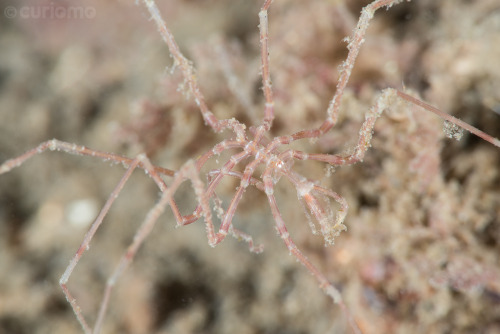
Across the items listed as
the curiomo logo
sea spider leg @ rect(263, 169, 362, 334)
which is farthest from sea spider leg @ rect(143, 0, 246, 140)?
the curiomo logo

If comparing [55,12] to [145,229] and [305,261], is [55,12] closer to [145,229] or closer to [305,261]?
[145,229]

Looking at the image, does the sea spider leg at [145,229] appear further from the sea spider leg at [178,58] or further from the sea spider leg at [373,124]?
the sea spider leg at [373,124]

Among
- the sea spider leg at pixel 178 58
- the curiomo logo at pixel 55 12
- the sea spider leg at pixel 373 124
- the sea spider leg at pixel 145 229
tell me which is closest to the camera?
the sea spider leg at pixel 145 229

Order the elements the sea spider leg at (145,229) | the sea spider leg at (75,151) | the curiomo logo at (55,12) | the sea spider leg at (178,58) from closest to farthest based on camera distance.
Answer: the sea spider leg at (145,229)
the sea spider leg at (75,151)
the sea spider leg at (178,58)
the curiomo logo at (55,12)

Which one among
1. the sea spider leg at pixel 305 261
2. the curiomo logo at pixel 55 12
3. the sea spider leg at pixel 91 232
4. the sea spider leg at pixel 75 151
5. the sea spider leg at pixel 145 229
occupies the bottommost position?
the sea spider leg at pixel 305 261

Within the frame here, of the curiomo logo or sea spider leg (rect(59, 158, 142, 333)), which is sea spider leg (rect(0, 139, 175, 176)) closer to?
sea spider leg (rect(59, 158, 142, 333))

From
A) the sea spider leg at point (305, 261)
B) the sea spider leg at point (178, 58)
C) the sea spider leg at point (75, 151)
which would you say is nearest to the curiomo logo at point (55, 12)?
the sea spider leg at point (178, 58)

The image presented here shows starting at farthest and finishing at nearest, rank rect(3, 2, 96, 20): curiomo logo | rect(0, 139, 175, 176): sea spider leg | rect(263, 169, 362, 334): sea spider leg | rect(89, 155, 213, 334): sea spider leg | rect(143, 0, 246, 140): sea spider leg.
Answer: rect(3, 2, 96, 20): curiomo logo < rect(143, 0, 246, 140): sea spider leg < rect(0, 139, 175, 176): sea spider leg < rect(263, 169, 362, 334): sea spider leg < rect(89, 155, 213, 334): sea spider leg

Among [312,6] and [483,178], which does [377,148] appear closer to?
[483,178]

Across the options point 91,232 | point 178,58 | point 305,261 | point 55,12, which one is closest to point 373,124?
point 305,261
